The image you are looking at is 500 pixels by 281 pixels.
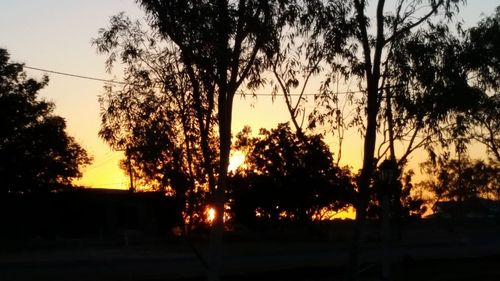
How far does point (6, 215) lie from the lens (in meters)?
60.8

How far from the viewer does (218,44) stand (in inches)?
761

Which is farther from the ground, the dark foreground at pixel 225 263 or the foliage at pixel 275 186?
the foliage at pixel 275 186

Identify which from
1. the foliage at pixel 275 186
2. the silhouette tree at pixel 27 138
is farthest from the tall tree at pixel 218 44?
the silhouette tree at pixel 27 138

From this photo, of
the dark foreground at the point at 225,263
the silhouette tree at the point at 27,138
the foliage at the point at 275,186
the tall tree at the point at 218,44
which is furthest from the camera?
the silhouette tree at the point at 27,138

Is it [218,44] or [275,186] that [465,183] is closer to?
[275,186]

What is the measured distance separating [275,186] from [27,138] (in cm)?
1636

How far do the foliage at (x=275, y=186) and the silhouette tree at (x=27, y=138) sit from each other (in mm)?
12256

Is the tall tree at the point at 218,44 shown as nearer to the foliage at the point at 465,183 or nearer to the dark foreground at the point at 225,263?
the dark foreground at the point at 225,263

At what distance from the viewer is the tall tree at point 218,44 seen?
758 inches

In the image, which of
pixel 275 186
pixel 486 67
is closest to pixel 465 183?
pixel 275 186

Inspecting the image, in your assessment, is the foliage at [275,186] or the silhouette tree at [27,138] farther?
the silhouette tree at [27,138]

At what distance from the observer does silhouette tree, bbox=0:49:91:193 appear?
184ft

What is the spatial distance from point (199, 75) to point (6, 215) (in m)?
43.9

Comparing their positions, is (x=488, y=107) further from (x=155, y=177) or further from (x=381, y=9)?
(x=155, y=177)
